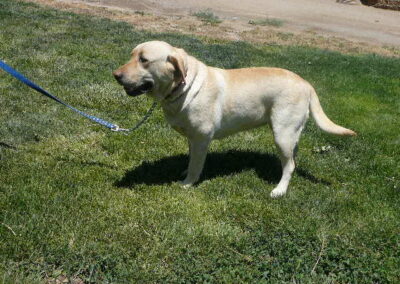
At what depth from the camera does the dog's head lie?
14.1 feet

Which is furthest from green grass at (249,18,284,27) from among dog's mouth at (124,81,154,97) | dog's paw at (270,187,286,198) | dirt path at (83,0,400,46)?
dog's mouth at (124,81,154,97)

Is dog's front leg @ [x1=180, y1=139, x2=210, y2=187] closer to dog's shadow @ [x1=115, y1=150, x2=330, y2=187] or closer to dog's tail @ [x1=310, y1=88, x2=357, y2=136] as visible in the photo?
dog's shadow @ [x1=115, y1=150, x2=330, y2=187]

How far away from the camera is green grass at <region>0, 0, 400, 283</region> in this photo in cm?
371

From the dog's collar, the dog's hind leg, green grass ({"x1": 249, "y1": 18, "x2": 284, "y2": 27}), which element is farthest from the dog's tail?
green grass ({"x1": 249, "y1": 18, "x2": 284, "y2": 27})

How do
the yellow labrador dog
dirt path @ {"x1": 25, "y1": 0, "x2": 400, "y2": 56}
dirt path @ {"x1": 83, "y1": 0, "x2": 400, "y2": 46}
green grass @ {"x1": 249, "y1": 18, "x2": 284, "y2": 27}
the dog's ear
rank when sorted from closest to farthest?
the dog's ear → the yellow labrador dog → dirt path @ {"x1": 25, "y1": 0, "x2": 400, "y2": 56} → green grass @ {"x1": 249, "y1": 18, "x2": 284, "y2": 27} → dirt path @ {"x1": 83, "y1": 0, "x2": 400, "y2": 46}

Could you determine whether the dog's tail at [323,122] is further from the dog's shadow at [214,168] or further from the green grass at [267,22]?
the green grass at [267,22]

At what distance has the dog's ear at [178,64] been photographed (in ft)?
14.1

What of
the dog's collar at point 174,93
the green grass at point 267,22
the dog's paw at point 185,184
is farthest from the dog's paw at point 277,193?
the green grass at point 267,22

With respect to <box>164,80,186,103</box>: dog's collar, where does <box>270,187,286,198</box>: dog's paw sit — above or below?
below

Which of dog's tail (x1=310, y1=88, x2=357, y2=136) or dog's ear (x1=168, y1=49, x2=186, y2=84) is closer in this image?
dog's ear (x1=168, y1=49, x2=186, y2=84)

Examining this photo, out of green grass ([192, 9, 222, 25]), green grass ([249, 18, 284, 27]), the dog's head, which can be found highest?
the dog's head

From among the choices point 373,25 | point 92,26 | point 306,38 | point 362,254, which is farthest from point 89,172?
point 373,25

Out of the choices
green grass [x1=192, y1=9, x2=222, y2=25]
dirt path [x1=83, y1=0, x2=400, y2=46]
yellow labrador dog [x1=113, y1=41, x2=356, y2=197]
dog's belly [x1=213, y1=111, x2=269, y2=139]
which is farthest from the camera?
dirt path [x1=83, y1=0, x2=400, y2=46]

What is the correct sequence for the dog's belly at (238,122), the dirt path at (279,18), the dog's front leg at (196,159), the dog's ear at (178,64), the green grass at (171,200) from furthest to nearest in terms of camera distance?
1. the dirt path at (279,18)
2. the dog's belly at (238,122)
3. the dog's front leg at (196,159)
4. the dog's ear at (178,64)
5. the green grass at (171,200)
